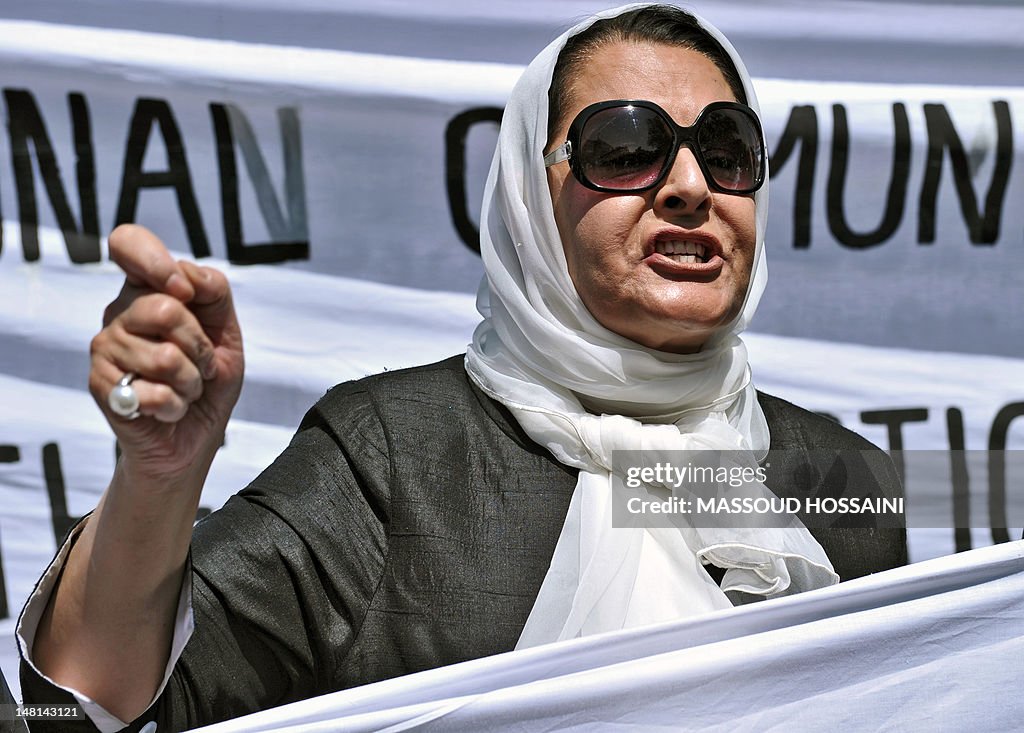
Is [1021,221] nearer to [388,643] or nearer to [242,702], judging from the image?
[388,643]

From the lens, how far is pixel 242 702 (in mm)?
1254

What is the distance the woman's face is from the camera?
1441mm

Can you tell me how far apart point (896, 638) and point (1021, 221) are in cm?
164

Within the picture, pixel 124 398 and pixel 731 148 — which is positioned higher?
pixel 731 148

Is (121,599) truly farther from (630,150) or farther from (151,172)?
(151,172)

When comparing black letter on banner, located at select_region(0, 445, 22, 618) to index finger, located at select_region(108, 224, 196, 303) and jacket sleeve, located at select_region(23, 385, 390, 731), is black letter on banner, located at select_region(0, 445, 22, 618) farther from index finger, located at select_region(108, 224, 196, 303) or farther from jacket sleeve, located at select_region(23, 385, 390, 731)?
index finger, located at select_region(108, 224, 196, 303)

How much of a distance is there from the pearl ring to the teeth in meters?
0.73

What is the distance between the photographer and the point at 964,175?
8.18 ft

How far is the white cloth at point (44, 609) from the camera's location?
1.08m

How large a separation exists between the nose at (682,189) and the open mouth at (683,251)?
0.04 meters

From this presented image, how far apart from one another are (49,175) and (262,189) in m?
0.40

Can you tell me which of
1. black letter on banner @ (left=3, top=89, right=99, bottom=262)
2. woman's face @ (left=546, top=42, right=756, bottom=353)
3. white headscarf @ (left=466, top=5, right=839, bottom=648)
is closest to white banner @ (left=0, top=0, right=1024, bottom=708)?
black letter on banner @ (left=3, top=89, right=99, bottom=262)

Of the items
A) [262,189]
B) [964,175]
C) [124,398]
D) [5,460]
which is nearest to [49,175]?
[262,189]

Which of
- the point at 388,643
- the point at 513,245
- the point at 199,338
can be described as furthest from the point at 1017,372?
the point at 199,338
